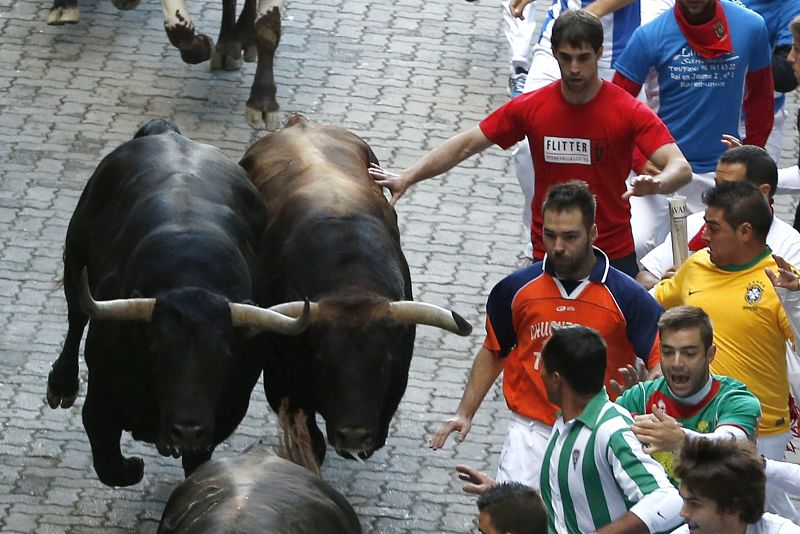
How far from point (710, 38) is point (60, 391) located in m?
4.26

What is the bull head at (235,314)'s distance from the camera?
300 inches

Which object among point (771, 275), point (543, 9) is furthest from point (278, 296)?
point (543, 9)

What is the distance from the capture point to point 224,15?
13.9 m

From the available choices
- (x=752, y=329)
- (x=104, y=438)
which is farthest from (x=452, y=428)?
(x=104, y=438)

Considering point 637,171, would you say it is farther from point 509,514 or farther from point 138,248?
point 509,514

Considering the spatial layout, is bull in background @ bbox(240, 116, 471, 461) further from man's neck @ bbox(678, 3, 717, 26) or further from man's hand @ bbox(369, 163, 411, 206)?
man's neck @ bbox(678, 3, 717, 26)

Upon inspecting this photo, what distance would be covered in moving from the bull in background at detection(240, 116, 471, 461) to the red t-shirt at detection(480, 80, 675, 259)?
893mm

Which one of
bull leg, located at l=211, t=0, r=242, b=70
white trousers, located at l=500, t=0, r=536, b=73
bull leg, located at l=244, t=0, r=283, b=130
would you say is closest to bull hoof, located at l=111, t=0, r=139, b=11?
bull leg, located at l=211, t=0, r=242, b=70

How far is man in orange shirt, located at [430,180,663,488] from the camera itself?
698 cm

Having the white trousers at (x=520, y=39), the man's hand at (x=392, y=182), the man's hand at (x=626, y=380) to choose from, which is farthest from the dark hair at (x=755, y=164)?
the white trousers at (x=520, y=39)

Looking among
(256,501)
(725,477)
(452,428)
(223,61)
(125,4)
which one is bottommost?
(223,61)

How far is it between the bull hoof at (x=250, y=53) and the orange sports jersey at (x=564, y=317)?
24.3ft

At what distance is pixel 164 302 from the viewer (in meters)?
7.68

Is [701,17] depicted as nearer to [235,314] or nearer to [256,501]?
[235,314]
